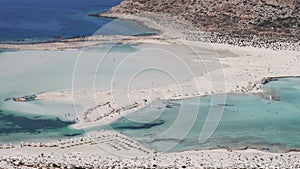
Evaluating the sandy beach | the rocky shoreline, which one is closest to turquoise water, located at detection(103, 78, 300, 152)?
the sandy beach

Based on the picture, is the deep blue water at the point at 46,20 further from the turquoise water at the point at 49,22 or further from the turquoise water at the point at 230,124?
the turquoise water at the point at 230,124

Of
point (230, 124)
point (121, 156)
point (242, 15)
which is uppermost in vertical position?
point (242, 15)

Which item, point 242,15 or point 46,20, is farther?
point 46,20

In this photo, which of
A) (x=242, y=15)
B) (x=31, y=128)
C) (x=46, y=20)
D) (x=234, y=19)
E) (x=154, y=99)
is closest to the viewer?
(x=31, y=128)

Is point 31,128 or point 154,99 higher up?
point 154,99

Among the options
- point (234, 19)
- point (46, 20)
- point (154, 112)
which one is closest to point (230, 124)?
point (154, 112)

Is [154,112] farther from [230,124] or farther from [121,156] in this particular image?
[121,156]

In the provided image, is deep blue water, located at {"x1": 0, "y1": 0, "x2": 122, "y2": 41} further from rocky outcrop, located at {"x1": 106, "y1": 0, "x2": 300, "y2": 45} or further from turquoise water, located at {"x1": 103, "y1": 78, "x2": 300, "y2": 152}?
turquoise water, located at {"x1": 103, "y1": 78, "x2": 300, "y2": 152}

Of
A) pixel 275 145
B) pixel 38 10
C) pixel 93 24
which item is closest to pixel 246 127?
pixel 275 145
